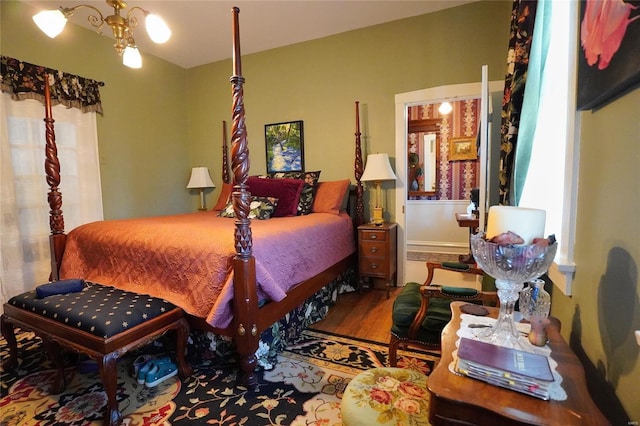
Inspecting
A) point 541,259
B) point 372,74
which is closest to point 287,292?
point 541,259

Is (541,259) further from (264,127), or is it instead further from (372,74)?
(264,127)

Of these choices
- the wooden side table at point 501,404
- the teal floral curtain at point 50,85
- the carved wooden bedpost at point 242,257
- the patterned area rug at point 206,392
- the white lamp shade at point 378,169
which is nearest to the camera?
the wooden side table at point 501,404

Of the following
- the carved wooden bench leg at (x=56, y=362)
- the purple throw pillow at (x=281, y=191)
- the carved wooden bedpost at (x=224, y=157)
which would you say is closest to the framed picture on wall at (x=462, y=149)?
the purple throw pillow at (x=281, y=191)

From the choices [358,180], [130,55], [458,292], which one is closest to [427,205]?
[358,180]

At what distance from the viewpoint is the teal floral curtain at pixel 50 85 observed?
8.78 ft

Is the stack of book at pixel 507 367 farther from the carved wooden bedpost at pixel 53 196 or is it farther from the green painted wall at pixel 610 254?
the carved wooden bedpost at pixel 53 196

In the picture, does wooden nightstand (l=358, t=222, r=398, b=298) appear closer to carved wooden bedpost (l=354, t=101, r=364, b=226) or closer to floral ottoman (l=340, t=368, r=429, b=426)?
carved wooden bedpost (l=354, t=101, r=364, b=226)

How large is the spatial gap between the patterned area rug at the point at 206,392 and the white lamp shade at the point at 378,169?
168 centimetres

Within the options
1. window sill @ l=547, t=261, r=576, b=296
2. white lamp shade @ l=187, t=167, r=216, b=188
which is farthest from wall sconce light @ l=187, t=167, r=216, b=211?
window sill @ l=547, t=261, r=576, b=296

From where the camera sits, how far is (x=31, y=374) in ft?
6.27

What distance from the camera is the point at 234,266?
1.69 metres

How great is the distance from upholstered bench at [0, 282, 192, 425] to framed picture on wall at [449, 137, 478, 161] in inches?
179

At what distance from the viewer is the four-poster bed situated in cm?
170

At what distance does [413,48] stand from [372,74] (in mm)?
478
